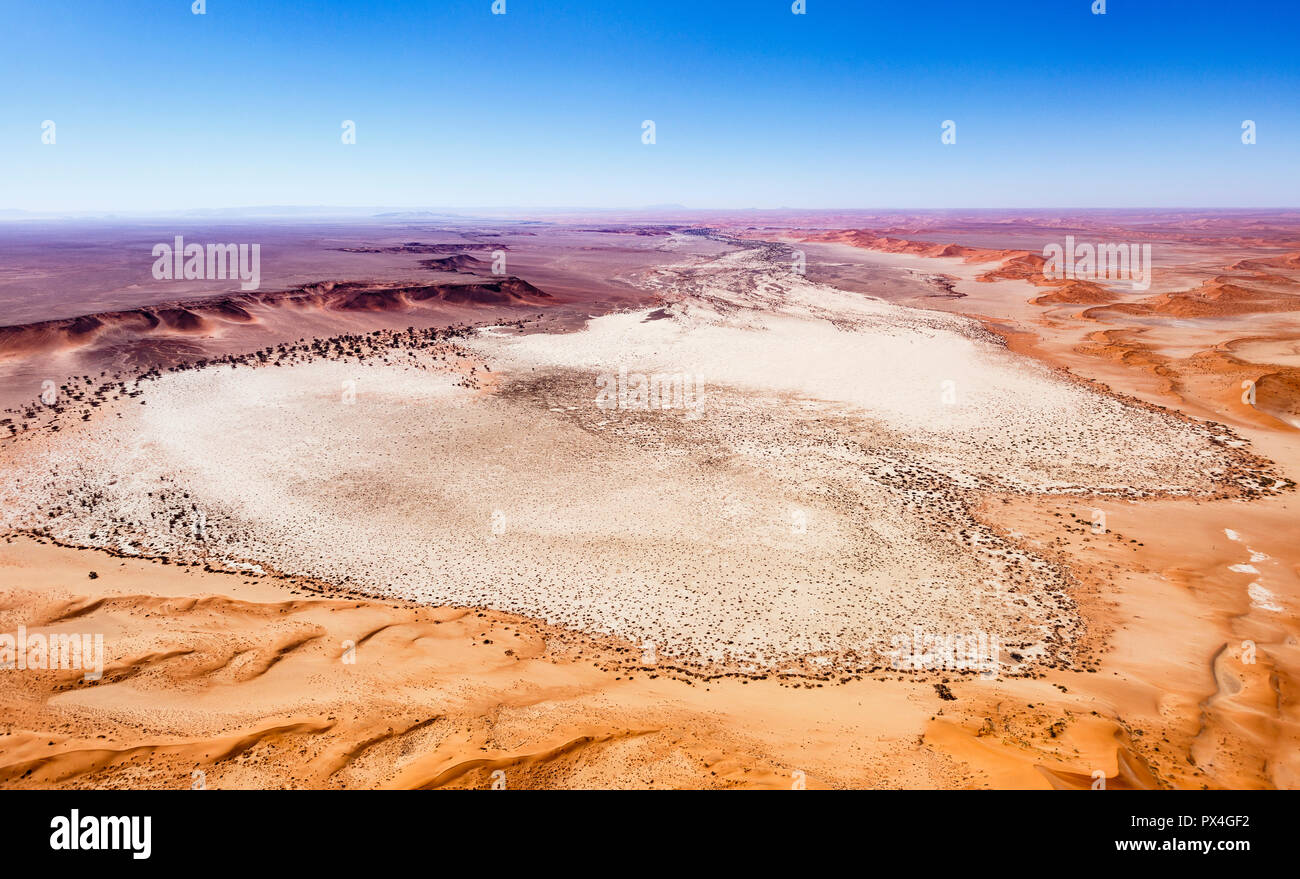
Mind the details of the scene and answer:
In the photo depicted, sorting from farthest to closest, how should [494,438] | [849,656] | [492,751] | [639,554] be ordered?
[494,438] → [639,554] → [849,656] → [492,751]

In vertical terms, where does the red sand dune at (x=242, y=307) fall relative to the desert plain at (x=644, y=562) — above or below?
above

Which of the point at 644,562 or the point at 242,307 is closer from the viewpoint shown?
the point at 644,562

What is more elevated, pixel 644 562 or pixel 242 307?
pixel 242 307

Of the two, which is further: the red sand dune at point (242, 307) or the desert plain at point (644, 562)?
the red sand dune at point (242, 307)

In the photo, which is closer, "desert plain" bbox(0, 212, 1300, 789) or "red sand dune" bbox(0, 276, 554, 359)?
"desert plain" bbox(0, 212, 1300, 789)

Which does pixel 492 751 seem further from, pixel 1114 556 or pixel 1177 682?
pixel 1114 556
